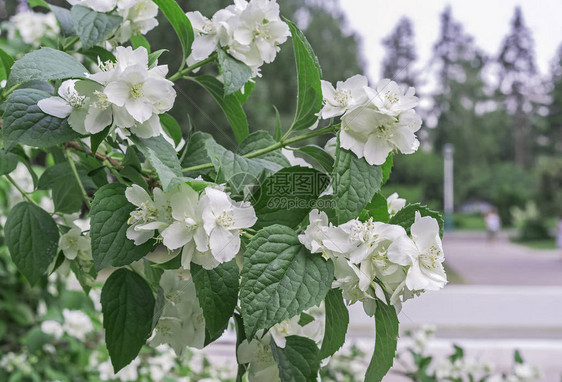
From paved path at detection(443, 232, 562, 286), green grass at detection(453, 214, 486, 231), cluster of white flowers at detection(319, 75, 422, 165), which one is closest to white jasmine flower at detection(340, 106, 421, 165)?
cluster of white flowers at detection(319, 75, 422, 165)

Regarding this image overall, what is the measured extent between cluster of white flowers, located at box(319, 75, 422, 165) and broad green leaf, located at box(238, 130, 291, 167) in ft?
0.24

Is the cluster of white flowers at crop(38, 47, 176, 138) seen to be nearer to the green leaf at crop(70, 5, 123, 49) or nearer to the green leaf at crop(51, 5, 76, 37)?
the green leaf at crop(70, 5, 123, 49)

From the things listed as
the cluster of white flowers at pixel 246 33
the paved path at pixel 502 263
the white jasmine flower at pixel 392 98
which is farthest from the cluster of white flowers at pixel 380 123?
the paved path at pixel 502 263

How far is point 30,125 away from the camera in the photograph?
347mm

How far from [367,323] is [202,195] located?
3.50 meters

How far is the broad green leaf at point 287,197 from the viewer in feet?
1.13

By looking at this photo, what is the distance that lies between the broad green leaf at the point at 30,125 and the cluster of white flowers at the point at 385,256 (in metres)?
0.18

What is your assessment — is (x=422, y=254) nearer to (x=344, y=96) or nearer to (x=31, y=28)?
(x=344, y=96)

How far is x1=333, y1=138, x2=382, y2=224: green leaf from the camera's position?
0.32 metres

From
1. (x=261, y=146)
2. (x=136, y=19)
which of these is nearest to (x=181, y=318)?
(x=261, y=146)

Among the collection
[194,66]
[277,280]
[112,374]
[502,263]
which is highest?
[194,66]

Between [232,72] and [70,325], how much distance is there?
3.75 ft

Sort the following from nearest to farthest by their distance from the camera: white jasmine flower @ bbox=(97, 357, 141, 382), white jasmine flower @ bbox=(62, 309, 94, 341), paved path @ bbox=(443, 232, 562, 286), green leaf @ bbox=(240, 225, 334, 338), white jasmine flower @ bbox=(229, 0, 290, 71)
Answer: green leaf @ bbox=(240, 225, 334, 338), white jasmine flower @ bbox=(229, 0, 290, 71), white jasmine flower @ bbox=(97, 357, 141, 382), white jasmine flower @ bbox=(62, 309, 94, 341), paved path @ bbox=(443, 232, 562, 286)

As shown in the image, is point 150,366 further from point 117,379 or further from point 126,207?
point 126,207
